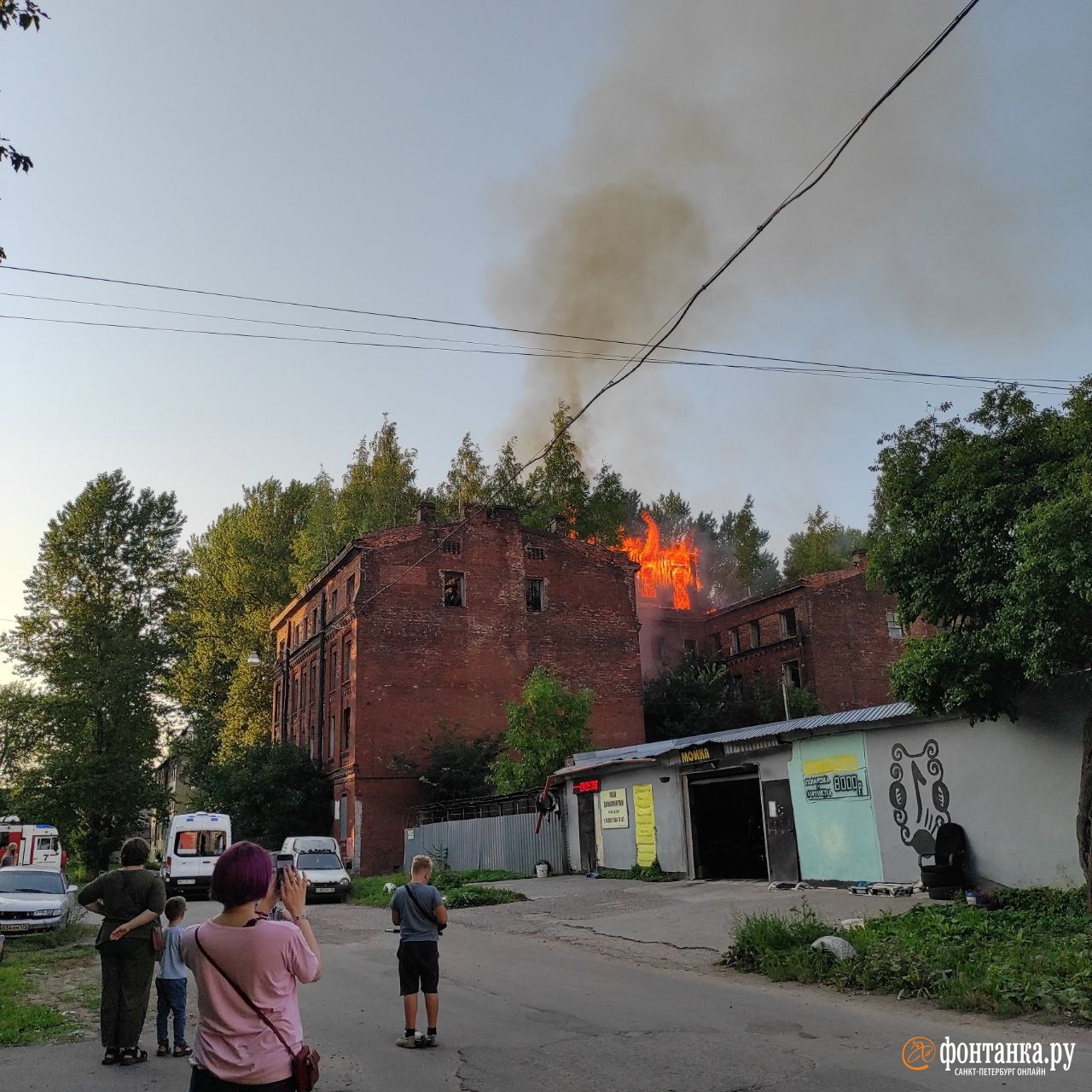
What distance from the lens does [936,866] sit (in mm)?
15477

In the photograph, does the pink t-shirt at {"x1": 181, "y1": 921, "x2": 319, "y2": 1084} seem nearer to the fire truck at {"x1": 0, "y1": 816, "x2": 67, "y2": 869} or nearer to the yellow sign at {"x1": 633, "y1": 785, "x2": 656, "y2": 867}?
the yellow sign at {"x1": 633, "y1": 785, "x2": 656, "y2": 867}

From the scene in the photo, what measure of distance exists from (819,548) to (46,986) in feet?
206

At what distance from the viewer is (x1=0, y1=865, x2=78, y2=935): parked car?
1533cm

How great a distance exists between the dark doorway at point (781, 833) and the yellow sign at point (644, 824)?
3937 mm

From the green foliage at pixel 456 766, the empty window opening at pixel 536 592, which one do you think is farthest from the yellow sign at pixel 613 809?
the empty window opening at pixel 536 592

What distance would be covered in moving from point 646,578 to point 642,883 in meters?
40.4

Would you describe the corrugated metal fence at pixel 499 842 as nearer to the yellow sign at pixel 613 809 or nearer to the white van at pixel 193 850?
→ the yellow sign at pixel 613 809

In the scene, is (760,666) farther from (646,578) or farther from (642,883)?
(642,883)

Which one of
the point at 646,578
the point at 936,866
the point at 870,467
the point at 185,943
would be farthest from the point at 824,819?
the point at 646,578

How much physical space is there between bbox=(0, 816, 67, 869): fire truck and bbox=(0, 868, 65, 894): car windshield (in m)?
19.1

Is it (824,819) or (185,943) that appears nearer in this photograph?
(185,943)

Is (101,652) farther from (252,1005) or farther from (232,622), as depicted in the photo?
(252,1005)

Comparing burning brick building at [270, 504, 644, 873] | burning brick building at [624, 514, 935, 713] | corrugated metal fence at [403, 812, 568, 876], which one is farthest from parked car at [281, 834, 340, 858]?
burning brick building at [624, 514, 935, 713]

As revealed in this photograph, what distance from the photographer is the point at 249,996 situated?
351cm
